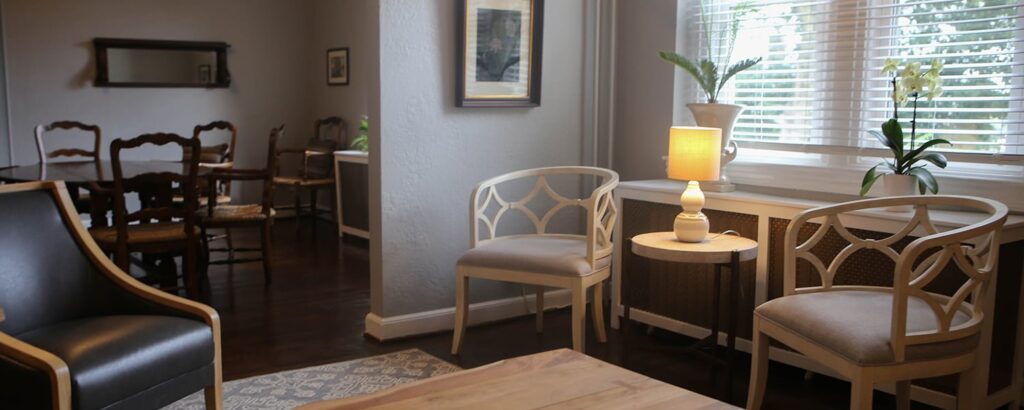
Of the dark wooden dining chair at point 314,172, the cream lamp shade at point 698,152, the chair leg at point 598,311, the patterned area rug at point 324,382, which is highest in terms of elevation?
the cream lamp shade at point 698,152

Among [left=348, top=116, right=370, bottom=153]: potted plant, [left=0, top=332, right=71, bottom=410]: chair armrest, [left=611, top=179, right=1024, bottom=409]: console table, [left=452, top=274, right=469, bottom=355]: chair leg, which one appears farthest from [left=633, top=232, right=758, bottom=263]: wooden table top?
[left=348, top=116, right=370, bottom=153]: potted plant

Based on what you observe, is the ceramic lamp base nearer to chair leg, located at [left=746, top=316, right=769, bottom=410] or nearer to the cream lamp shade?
the cream lamp shade

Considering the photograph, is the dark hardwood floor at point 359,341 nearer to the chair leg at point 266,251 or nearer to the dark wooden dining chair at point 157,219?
the chair leg at point 266,251

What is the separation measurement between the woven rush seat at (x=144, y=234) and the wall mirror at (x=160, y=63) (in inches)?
131

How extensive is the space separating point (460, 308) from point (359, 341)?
0.55 metres

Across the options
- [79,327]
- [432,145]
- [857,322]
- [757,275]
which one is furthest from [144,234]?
[857,322]

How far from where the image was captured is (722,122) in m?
3.65

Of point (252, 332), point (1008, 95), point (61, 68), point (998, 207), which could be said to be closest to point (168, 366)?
point (252, 332)

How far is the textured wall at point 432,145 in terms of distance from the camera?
381 centimetres

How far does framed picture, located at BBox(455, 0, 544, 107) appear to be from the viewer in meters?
3.98

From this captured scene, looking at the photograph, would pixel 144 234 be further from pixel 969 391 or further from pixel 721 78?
pixel 969 391

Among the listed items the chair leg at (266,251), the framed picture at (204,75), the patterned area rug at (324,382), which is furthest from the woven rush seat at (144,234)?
the framed picture at (204,75)

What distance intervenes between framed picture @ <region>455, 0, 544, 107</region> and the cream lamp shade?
3.83ft

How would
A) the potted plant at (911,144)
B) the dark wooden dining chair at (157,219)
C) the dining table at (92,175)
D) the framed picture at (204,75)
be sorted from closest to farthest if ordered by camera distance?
the potted plant at (911,144) < the dark wooden dining chair at (157,219) < the dining table at (92,175) < the framed picture at (204,75)
